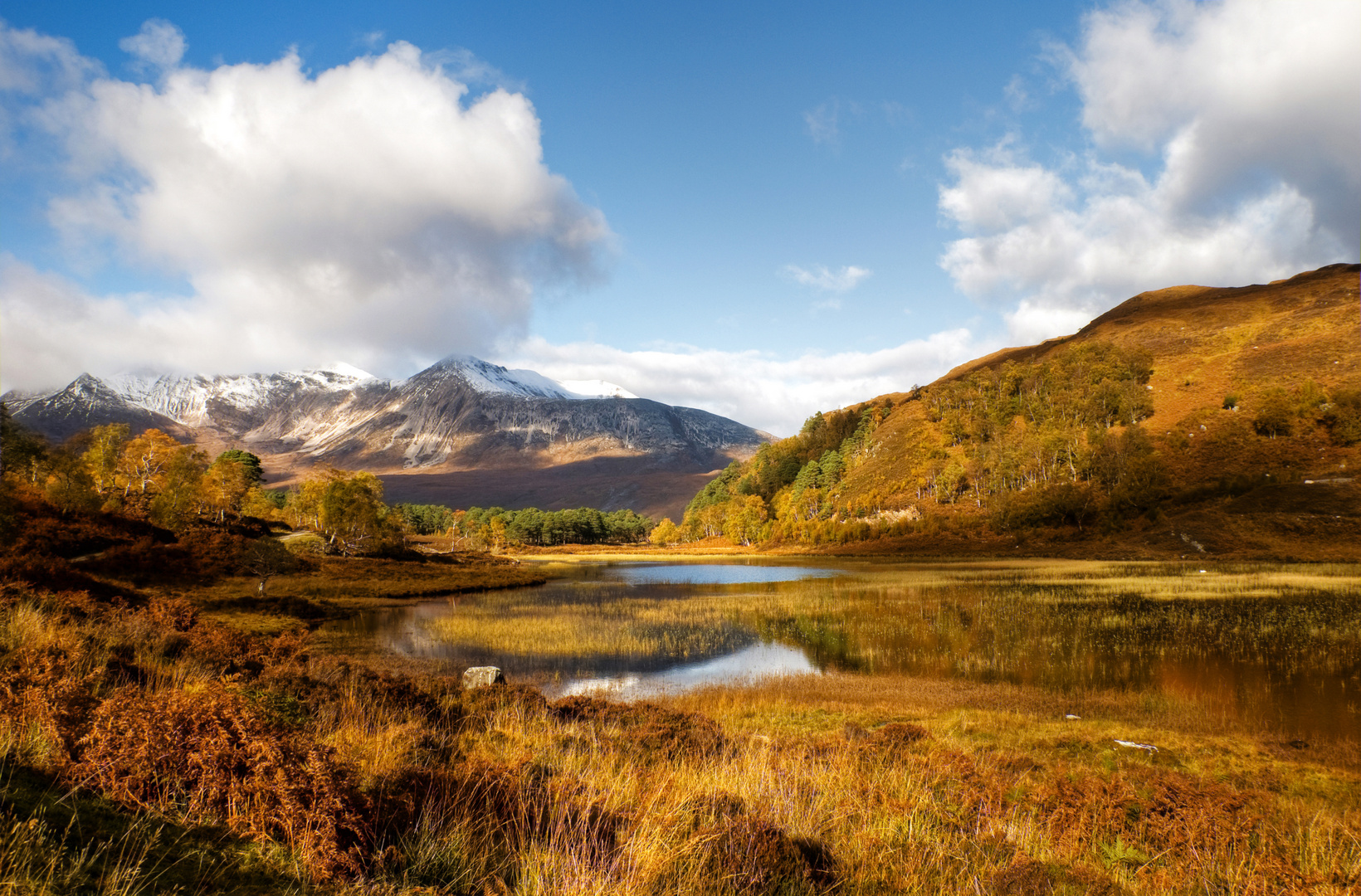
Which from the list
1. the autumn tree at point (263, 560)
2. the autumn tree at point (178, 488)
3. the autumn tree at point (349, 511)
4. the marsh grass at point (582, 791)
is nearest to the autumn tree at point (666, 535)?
the autumn tree at point (349, 511)

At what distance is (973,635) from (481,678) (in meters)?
23.0

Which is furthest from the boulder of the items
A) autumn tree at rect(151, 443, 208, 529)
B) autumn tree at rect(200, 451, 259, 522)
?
autumn tree at rect(200, 451, 259, 522)

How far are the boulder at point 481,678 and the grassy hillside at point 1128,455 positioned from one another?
89.7 meters

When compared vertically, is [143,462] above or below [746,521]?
above

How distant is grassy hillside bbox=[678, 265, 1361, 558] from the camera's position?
87188mm

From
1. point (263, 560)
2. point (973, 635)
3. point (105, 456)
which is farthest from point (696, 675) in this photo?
Result: point (105, 456)

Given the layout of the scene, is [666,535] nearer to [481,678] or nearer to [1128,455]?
[1128,455]

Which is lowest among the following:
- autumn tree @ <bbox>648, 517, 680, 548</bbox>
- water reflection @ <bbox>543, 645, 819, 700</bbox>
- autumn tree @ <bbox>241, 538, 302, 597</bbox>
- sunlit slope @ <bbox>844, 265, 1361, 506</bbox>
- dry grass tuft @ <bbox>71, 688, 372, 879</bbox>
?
autumn tree @ <bbox>648, 517, 680, 548</bbox>

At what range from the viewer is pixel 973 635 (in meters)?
29.2

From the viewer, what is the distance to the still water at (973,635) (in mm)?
20219

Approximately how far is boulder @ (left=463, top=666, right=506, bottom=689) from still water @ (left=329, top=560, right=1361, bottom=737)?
12.3 ft

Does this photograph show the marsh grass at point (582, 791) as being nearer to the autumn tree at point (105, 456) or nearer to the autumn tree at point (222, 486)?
the autumn tree at point (105, 456)

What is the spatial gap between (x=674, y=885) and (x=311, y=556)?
7222 centimetres

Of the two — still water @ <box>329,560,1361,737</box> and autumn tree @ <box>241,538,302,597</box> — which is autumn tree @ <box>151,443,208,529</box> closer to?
autumn tree @ <box>241,538,302,597</box>
